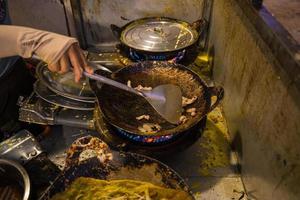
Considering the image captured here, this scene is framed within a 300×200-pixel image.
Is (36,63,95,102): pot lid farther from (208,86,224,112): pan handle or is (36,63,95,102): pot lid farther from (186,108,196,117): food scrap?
(208,86,224,112): pan handle

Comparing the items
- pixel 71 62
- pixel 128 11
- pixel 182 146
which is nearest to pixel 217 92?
pixel 182 146

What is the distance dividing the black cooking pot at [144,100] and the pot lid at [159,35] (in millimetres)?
191

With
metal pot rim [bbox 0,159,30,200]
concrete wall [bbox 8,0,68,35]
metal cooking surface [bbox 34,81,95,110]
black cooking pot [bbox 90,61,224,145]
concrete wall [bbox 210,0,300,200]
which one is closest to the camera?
concrete wall [bbox 210,0,300,200]

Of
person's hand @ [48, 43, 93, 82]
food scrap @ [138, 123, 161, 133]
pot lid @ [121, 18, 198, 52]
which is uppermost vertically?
person's hand @ [48, 43, 93, 82]

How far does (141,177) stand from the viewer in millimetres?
1068

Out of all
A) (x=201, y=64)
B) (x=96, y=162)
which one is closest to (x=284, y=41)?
(x=96, y=162)

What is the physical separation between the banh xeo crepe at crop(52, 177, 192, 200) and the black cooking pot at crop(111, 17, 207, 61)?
2.63ft

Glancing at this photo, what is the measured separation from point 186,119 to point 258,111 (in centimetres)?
30

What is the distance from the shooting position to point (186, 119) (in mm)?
1215

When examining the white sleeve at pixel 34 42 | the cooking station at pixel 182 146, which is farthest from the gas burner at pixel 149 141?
the white sleeve at pixel 34 42

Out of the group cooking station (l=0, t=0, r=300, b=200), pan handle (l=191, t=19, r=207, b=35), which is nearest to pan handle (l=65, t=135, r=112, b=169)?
cooking station (l=0, t=0, r=300, b=200)

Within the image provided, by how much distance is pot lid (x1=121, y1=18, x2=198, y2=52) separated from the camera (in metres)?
1.67

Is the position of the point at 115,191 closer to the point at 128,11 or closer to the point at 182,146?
the point at 182,146

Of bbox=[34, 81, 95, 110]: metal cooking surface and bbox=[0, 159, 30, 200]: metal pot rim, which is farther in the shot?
bbox=[34, 81, 95, 110]: metal cooking surface
